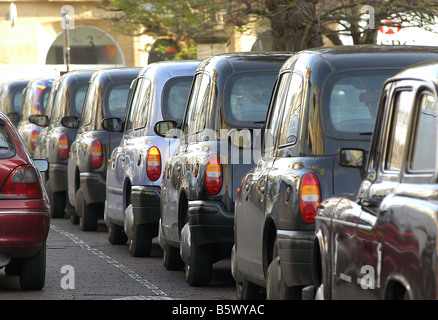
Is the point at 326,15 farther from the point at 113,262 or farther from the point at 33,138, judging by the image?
the point at 113,262

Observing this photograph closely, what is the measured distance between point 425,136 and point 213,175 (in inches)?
191

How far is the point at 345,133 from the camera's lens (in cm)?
792

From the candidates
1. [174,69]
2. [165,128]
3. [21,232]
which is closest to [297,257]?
[21,232]

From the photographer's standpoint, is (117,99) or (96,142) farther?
(117,99)

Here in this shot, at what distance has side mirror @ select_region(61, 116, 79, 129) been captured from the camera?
18.2m

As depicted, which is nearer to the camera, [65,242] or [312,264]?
[312,264]

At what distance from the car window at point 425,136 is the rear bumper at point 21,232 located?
4.77 m

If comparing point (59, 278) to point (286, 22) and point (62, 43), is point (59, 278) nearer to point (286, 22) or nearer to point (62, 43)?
point (286, 22)

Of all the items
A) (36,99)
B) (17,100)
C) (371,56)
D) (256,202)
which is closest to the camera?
(371,56)

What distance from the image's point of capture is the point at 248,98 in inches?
419

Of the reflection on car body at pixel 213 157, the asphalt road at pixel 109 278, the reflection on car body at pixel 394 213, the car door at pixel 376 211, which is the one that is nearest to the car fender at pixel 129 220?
the asphalt road at pixel 109 278

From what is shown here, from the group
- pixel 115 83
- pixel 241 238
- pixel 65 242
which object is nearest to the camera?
pixel 241 238
